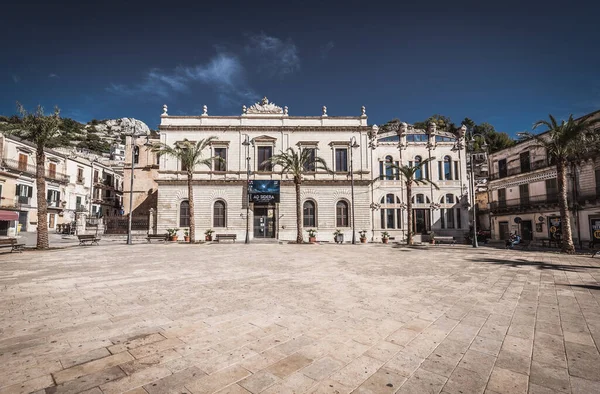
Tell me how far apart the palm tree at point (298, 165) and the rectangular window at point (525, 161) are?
862 inches

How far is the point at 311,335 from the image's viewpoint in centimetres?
386

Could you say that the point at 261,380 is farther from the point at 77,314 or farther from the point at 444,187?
the point at 444,187

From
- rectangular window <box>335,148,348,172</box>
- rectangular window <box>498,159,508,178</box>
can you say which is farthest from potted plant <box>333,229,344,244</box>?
rectangular window <box>498,159,508,178</box>

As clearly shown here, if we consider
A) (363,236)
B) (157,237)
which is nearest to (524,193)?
(363,236)

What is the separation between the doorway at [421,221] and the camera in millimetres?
31125

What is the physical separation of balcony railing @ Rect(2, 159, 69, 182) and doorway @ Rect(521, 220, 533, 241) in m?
56.8

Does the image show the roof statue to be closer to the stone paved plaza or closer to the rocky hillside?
the stone paved plaza

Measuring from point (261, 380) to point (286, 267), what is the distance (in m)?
7.52

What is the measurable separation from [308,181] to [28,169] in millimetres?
34323

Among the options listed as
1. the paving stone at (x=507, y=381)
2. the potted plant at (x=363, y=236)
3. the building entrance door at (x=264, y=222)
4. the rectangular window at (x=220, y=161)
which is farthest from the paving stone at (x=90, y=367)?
the rectangular window at (x=220, y=161)

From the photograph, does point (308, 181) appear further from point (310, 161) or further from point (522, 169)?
point (522, 169)

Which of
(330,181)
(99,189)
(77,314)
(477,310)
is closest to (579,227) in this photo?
(330,181)

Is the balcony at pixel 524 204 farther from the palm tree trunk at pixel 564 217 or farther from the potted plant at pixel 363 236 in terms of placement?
the potted plant at pixel 363 236

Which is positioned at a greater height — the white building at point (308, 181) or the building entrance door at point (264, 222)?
the white building at point (308, 181)
